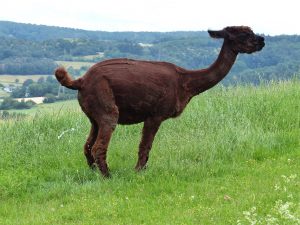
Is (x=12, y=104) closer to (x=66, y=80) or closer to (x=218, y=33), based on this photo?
(x=66, y=80)

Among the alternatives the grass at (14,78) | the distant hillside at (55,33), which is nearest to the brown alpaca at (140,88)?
the grass at (14,78)

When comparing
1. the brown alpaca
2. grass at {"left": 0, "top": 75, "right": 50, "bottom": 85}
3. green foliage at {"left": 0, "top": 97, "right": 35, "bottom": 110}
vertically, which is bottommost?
grass at {"left": 0, "top": 75, "right": 50, "bottom": 85}

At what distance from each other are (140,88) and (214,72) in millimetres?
1412

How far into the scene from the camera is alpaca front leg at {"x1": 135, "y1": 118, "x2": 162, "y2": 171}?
31.1 ft

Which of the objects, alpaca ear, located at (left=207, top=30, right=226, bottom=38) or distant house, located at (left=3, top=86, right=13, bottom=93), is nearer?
alpaca ear, located at (left=207, top=30, right=226, bottom=38)

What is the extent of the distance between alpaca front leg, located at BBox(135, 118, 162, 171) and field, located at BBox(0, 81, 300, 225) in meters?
0.19

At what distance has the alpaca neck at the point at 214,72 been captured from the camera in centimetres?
976

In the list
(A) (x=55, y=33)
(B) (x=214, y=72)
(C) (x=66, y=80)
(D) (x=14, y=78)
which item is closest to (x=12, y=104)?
(C) (x=66, y=80)

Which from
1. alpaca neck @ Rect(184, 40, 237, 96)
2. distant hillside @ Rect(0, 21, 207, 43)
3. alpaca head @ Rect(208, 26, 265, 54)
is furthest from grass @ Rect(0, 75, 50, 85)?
alpaca head @ Rect(208, 26, 265, 54)

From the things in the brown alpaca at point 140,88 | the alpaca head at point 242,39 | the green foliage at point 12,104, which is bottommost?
the green foliage at point 12,104

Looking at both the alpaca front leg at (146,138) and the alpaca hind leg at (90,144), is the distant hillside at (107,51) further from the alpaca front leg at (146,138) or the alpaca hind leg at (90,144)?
the alpaca front leg at (146,138)

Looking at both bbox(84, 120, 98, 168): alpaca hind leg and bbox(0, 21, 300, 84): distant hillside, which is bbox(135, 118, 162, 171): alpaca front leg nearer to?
bbox(84, 120, 98, 168): alpaca hind leg

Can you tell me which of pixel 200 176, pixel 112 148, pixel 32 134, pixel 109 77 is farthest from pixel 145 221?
pixel 32 134

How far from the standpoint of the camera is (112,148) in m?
11.3
